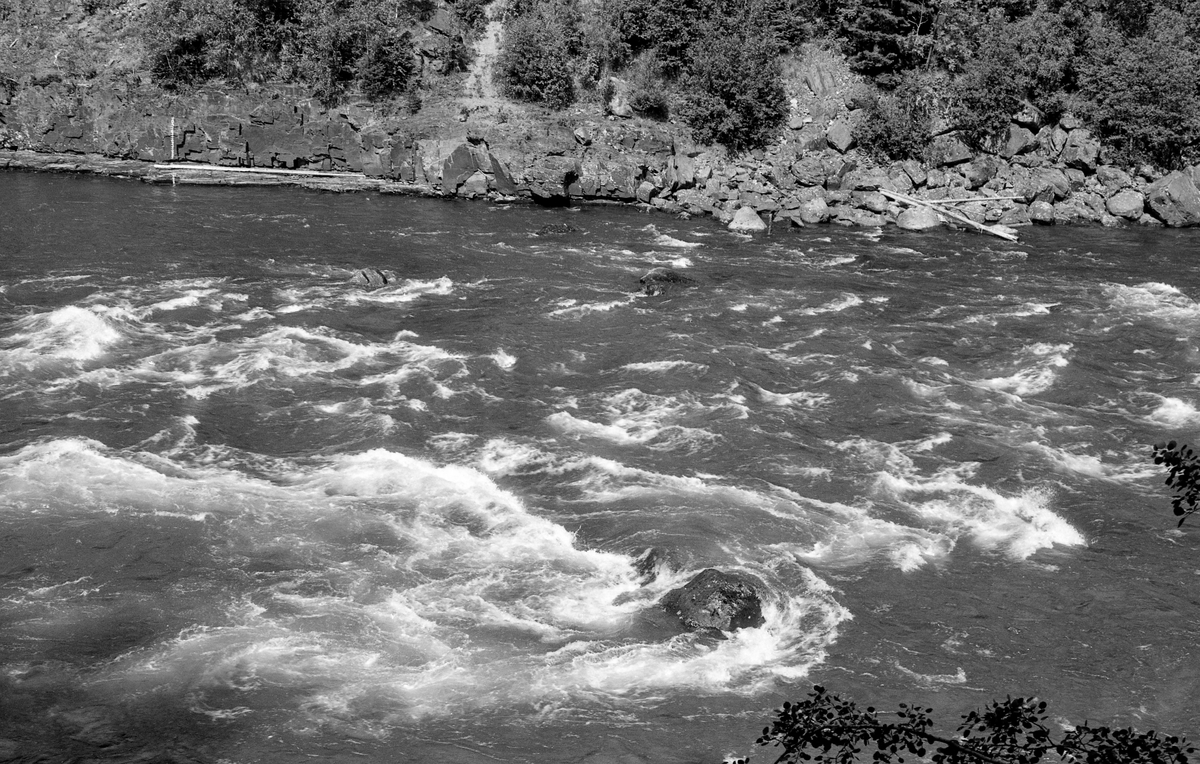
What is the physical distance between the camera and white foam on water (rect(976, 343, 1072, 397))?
32500mm

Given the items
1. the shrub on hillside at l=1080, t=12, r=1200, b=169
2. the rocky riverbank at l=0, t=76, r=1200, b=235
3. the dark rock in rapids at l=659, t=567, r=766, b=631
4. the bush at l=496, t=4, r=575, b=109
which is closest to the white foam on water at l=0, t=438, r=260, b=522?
the dark rock in rapids at l=659, t=567, r=766, b=631

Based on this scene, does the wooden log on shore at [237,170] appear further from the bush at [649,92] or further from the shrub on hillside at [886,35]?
the shrub on hillside at [886,35]

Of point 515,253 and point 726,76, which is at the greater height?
point 726,76

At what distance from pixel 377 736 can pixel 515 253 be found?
28905 mm

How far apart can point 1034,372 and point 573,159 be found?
91.5 feet

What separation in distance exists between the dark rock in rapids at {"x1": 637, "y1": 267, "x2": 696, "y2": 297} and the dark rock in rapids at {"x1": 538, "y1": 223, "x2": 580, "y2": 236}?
25.0 ft

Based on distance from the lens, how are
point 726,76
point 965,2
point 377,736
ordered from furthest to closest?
point 965,2, point 726,76, point 377,736

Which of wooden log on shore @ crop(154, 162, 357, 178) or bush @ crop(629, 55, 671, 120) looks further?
bush @ crop(629, 55, 671, 120)

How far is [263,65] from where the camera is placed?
59.6 metres

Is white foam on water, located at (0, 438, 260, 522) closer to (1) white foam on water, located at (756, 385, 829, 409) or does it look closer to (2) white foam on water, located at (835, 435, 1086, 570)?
(1) white foam on water, located at (756, 385, 829, 409)

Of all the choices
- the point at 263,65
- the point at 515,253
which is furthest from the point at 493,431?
the point at 263,65

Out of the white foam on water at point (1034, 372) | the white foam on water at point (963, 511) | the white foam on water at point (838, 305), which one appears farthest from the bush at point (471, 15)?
the white foam on water at point (963, 511)

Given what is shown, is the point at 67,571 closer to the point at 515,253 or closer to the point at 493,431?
the point at 493,431

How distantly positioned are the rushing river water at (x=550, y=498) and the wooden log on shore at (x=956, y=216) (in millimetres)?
7608
